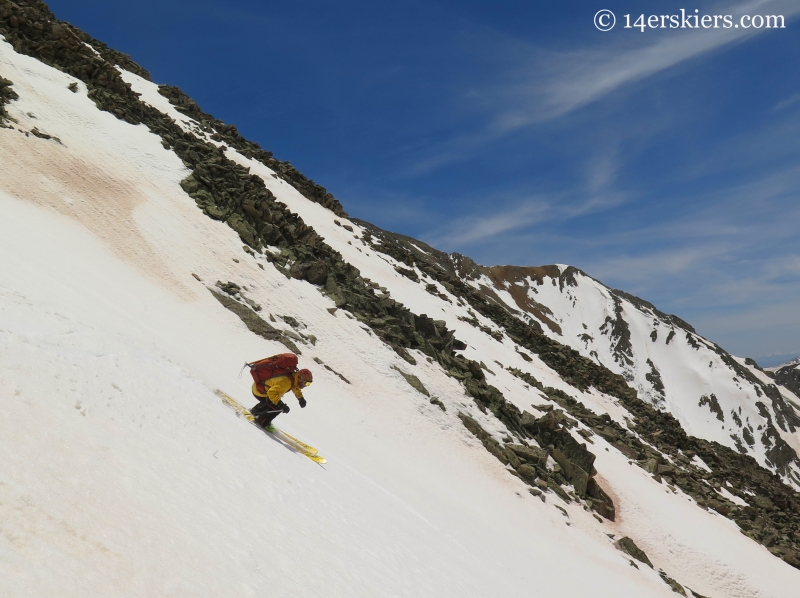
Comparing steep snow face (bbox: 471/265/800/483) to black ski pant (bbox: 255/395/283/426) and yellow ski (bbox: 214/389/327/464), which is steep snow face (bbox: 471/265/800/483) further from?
black ski pant (bbox: 255/395/283/426)

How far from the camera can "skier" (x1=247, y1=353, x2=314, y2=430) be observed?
30.5 feet

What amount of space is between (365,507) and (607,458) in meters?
22.7

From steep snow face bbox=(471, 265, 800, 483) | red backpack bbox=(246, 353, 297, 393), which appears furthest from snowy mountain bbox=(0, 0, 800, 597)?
steep snow face bbox=(471, 265, 800, 483)

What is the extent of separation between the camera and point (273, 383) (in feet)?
30.8

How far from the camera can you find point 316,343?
20.7 meters

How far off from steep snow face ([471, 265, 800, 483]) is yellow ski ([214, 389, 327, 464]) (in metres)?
86.9

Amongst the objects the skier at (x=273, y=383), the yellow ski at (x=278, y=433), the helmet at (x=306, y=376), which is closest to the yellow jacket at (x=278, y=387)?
the skier at (x=273, y=383)

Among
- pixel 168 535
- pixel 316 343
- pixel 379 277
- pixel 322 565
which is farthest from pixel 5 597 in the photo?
pixel 379 277

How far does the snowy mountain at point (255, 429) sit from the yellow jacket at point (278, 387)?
1.07m

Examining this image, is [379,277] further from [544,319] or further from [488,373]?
[544,319]

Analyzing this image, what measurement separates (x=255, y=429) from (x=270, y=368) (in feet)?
4.54

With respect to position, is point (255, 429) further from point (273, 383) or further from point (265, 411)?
point (273, 383)

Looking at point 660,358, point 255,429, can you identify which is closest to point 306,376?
point 255,429

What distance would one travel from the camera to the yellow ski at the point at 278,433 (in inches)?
351
